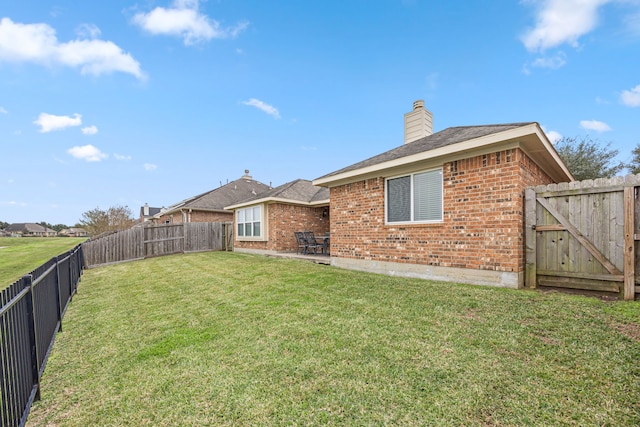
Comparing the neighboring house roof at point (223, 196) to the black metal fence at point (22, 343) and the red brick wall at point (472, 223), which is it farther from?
the black metal fence at point (22, 343)

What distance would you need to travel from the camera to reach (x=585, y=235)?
17.0 ft

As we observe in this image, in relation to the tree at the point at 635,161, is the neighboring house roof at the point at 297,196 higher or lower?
lower

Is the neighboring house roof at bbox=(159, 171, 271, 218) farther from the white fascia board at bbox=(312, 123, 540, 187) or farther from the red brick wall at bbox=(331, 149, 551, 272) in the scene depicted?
the red brick wall at bbox=(331, 149, 551, 272)

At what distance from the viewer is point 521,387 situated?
253 cm

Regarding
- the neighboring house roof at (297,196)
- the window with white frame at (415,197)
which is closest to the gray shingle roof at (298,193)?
the neighboring house roof at (297,196)

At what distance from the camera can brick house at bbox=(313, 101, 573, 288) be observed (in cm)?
572

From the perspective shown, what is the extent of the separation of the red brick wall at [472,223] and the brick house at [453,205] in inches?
0.7

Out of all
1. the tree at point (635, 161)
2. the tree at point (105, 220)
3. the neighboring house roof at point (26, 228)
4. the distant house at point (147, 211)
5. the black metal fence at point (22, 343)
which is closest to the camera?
the black metal fence at point (22, 343)

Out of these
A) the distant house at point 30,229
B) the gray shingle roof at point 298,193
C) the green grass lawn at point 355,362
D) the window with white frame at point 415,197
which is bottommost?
the distant house at point 30,229

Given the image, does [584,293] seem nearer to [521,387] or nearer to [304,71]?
[521,387]

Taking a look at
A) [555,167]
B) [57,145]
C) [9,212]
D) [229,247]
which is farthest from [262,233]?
[9,212]

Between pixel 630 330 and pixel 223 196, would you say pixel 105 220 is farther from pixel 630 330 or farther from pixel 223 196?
pixel 630 330

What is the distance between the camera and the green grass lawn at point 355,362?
7.63 feet

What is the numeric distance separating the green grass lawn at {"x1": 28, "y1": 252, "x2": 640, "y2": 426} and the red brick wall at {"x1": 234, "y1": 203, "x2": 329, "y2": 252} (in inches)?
327
